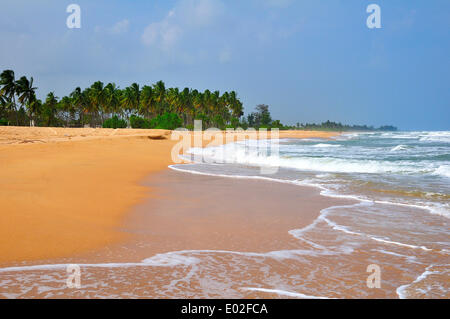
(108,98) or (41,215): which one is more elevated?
(108,98)

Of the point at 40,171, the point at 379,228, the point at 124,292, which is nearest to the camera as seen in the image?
the point at 124,292

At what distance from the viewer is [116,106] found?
259ft

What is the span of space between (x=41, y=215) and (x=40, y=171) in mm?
5305

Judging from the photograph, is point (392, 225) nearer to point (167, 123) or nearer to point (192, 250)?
point (192, 250)

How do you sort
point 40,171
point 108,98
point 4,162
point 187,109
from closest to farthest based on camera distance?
point 40,171 → point 4,162 → point 108,98 → point 187,109

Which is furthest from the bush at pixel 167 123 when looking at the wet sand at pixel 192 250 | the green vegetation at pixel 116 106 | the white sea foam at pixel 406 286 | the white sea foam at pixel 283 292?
the white sea foam at pixel 283 292

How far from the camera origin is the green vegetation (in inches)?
2458

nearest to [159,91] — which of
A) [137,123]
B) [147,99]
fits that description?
[147,99]

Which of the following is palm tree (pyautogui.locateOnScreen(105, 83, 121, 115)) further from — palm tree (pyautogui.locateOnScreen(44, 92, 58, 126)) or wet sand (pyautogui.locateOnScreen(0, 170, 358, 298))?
wet sand (pyautogui.locateOnScreen(0, 170, 358, 298))
